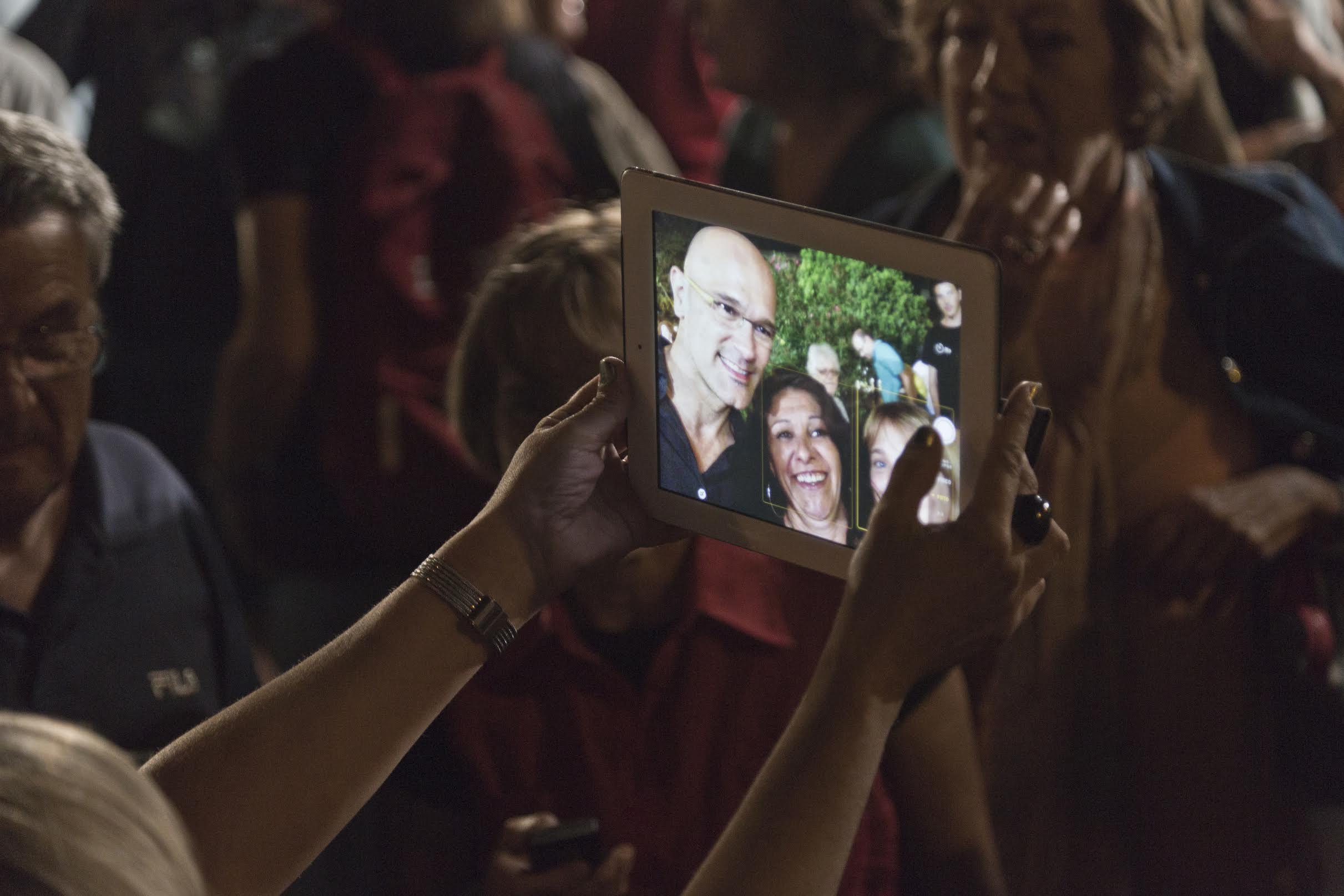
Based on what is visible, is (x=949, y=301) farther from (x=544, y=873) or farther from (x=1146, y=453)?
(x=1146, y=453)

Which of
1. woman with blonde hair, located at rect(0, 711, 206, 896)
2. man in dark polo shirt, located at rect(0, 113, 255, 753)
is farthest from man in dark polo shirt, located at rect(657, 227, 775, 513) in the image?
man in dark polo shirt, located at rect(0, 113, 255, 753)

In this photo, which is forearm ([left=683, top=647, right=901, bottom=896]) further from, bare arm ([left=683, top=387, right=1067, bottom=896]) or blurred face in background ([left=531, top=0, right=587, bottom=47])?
blurred face in background ([left=531, top=0, right=587, bottom=47])

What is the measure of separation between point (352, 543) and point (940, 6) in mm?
1396

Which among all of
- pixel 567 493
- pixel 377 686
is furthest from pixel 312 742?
pixel 567 493

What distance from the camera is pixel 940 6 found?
206 cm

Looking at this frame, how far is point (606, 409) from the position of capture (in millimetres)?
1301

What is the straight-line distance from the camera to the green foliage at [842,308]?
3.59 ft

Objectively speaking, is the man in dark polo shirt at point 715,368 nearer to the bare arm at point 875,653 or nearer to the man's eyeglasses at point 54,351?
the bare arm at point 875,653

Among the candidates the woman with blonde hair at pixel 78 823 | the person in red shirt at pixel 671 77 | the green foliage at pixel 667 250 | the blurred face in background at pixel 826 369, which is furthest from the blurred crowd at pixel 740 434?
the woman with blonde hair at pixel 78 823

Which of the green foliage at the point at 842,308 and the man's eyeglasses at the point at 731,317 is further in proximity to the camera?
the man's eyeglasses at the point at 731,317

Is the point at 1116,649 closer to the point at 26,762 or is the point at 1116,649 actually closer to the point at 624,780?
the point at 624,780

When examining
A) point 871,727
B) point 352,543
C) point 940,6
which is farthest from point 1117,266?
point 352,543

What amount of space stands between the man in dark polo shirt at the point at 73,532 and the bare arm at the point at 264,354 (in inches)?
40.1

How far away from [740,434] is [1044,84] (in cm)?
92
